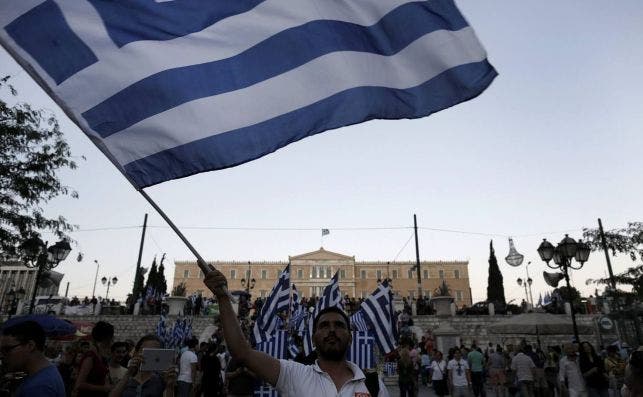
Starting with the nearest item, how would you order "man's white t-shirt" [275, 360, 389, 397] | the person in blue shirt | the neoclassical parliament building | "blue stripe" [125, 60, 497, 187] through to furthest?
"man's white t-shirt" [275, 360, 389, 397]
"blue stripe" [125, 60, 497, 187]
the person in blue shirt
the neoclassical parliament building

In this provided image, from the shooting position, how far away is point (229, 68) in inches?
124

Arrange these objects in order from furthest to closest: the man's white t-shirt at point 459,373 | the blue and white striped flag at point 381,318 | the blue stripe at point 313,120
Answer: the man's white t-shirt at point 459,373 → the blue and white striped flag at point 381,318 → the blue stripe at point 313,120

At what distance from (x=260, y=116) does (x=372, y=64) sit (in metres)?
0.96

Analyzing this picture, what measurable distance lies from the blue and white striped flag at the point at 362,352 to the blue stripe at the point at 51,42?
7804 millimetres

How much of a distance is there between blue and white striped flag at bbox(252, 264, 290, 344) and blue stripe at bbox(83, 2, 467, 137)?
8.56m

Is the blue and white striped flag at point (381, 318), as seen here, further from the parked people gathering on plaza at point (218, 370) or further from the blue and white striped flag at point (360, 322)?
the parked people gathering on plaza at point (218, 370)

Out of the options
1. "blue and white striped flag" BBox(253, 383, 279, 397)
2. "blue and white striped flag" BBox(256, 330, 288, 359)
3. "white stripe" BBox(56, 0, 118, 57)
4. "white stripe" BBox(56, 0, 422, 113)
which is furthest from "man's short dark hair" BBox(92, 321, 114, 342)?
"blue and white striped flag" BBox(256, 330, 288, 359)

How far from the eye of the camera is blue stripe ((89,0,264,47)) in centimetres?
293

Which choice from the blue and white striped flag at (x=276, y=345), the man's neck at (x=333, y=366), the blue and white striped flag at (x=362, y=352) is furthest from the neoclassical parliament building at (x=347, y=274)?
the man's neck at (x=333, y=366)

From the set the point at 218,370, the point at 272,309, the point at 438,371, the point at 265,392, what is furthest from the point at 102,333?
the point at 438,371

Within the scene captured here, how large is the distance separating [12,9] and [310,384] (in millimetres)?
2753

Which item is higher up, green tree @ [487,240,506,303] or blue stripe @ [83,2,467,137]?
green tree @ [487,240,506,303]

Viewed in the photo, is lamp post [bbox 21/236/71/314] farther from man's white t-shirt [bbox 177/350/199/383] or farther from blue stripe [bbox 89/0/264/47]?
blue stripe [bbox 89/0/264/47]

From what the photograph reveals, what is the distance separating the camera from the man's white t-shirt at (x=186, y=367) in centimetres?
1009
